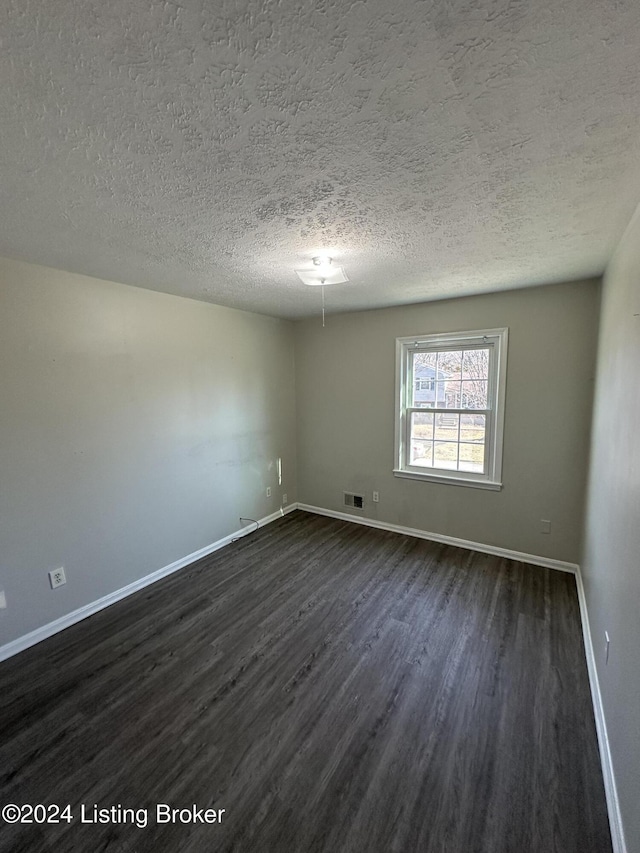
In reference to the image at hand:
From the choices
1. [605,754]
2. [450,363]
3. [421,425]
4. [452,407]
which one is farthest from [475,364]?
[605,754]

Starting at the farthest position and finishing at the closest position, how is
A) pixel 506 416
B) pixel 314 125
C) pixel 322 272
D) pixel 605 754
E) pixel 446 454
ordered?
1. pixel 446 454
2. pixel 506 416
3. pixel 322 272
4. pixel 605 754
5. pixel 314 125

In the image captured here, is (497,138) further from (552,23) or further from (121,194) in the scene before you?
(121,194)

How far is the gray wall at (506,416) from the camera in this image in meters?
2.83

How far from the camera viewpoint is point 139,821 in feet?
4.24

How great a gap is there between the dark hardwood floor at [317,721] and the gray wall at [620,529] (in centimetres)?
28

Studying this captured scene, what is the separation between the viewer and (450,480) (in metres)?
3.43

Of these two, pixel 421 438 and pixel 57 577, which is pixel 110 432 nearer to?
pixel 57 577

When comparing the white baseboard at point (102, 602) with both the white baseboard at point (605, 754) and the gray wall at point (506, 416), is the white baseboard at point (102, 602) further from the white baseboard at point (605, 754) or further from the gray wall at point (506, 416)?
the white baseboard at point (605, 754)

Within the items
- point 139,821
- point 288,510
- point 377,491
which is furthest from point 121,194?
point 288,510

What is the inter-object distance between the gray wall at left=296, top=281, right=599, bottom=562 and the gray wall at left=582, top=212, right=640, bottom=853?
52 centimetres

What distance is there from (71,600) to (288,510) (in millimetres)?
2420

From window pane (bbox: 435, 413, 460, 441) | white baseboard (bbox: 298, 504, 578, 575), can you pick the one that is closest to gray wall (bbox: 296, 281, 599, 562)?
white baseboard (bbox: 298, 504, 578, 575)

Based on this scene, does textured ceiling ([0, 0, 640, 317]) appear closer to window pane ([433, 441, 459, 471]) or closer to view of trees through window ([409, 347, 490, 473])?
view of trees through window ([409, 347, 490, 473])

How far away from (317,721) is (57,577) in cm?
191
